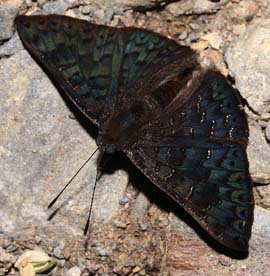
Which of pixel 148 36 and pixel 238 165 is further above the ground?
pixel 148 36

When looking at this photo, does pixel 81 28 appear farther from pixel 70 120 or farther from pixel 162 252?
pixel 162 252

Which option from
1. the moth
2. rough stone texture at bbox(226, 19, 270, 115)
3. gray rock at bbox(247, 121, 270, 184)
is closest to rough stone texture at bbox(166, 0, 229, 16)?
rough stone texture at bbox(226, 19, 270, 115)

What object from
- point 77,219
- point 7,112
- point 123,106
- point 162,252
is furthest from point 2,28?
point 162,252

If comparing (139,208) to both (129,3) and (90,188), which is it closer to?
→ (90,188)

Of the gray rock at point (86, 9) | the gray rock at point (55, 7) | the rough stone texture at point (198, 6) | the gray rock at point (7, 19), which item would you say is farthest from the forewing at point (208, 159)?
the gray rock at point (7, 19)

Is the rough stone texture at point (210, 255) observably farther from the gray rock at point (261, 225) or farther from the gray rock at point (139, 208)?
the gray rock at point (139, 208)

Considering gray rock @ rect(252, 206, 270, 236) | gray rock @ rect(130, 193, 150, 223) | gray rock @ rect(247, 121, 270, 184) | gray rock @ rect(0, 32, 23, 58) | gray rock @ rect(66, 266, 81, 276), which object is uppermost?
gray rock @ rect(0, 32, 23, 58)

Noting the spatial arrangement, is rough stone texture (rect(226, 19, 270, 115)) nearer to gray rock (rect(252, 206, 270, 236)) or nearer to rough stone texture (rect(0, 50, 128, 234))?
gray rock (rect(252, 206, 270, 236))
